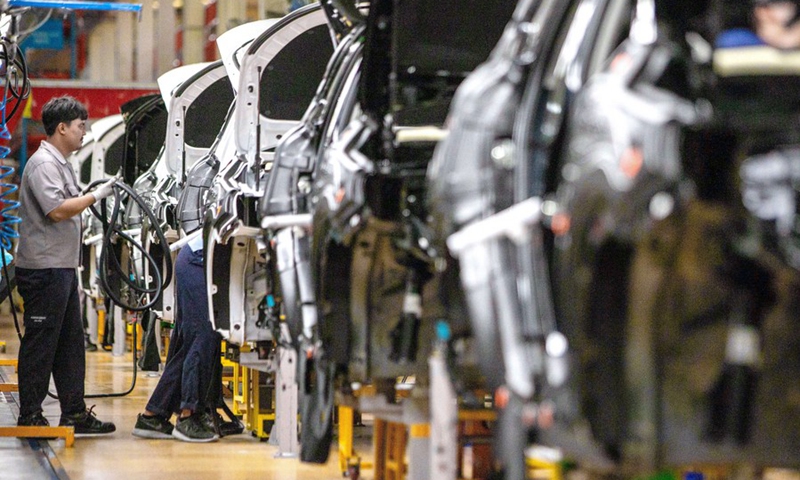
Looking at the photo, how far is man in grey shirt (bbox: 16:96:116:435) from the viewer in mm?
8602

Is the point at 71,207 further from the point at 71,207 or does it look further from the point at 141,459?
the point at 141,459

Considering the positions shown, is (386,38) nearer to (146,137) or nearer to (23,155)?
(146,137)

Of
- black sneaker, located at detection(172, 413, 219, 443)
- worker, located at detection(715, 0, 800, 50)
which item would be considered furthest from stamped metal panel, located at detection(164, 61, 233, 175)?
worker, located at detection(715, 0, 800, 50)

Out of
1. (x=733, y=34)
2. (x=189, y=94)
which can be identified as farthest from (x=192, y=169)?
(x=733, y=34)

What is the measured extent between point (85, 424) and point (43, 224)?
1.40 metres

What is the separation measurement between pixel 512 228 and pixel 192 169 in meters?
6.64

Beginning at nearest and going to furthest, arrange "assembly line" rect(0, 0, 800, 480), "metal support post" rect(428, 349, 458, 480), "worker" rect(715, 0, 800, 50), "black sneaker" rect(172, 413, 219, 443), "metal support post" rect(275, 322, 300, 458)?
"assembly line" rect(0, 0, 800, 480) < "worker" rect(715, 0, 800, 50) < "metal support post" rect(428, 349, 458, 480) < "metal support post" rect(275, 322, 300, 458) < "black sneaker" rect(172, 413, 219, 443)

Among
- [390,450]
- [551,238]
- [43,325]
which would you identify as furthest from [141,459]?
[551,238]

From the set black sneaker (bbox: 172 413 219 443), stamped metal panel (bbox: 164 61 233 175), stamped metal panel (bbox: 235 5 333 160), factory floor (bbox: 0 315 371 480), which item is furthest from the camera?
stamped metal panel (bbox: 164 61 233 175)

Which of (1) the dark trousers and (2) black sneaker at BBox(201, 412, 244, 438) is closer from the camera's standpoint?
(1) the dark trousers

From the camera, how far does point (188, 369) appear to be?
8.87 m

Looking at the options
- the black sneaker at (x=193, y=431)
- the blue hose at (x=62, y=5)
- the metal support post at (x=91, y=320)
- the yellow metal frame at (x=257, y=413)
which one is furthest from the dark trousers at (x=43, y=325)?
the metal support post at (x=91, y=320)

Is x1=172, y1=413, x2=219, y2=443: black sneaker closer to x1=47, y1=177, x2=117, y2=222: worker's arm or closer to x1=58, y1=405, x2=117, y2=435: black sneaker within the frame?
x1=58, y1=405, x2=117, y2=435: black sneaker

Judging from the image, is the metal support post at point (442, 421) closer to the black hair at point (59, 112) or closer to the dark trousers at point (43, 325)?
the dark trousers at point (43, 325)
